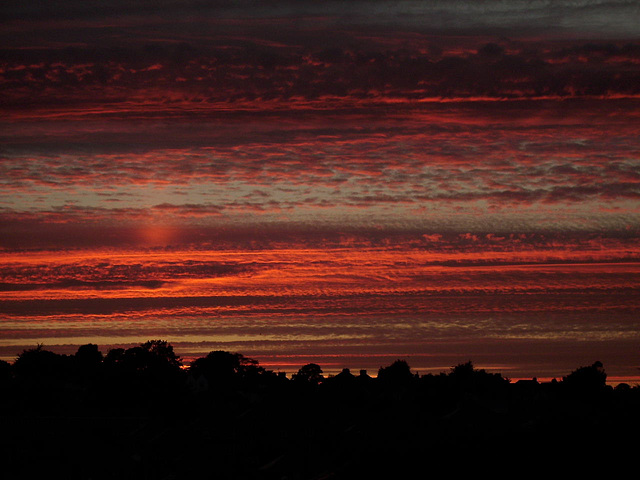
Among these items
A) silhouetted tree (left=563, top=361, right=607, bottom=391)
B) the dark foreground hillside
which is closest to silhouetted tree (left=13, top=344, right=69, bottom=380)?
the dark foreground hillside

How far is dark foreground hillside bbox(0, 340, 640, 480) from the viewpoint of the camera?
148 ft

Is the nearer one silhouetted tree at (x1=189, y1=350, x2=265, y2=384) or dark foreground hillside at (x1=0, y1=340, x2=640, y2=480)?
dark foreground hillside at (x1=0, y1=340, x2=640, y2=480)

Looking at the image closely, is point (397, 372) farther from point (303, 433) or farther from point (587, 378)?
point (303, 433)

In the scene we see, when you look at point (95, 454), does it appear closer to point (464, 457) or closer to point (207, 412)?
point (207, 412)

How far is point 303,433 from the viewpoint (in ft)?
224

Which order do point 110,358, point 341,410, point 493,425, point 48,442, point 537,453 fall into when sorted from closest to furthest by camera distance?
point 537,453 → point 493,425 → point 48,442 → point 341,410 → point 110,358

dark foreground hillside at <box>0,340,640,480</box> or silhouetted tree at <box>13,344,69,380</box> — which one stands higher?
silhouetted tree at <box>13,344,69,380</box>

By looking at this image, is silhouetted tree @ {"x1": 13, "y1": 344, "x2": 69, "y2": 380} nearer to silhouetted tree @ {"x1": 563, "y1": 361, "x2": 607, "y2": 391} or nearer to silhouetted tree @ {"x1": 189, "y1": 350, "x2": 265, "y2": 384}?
silhouetted tree @ {"x1": 189, "y1": 350, "x2": 265, "y2": 384}

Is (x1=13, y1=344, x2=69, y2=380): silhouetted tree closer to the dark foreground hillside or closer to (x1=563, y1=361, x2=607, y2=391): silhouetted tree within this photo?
the dark foreground hillside

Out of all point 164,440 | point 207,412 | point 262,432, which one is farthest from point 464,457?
point 207,412

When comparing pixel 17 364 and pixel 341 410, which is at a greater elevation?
pixel 17 364

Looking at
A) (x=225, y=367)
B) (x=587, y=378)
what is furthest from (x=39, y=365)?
(x=587, y=378)

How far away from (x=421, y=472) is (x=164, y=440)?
3560cm

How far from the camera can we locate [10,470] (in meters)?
66.4
